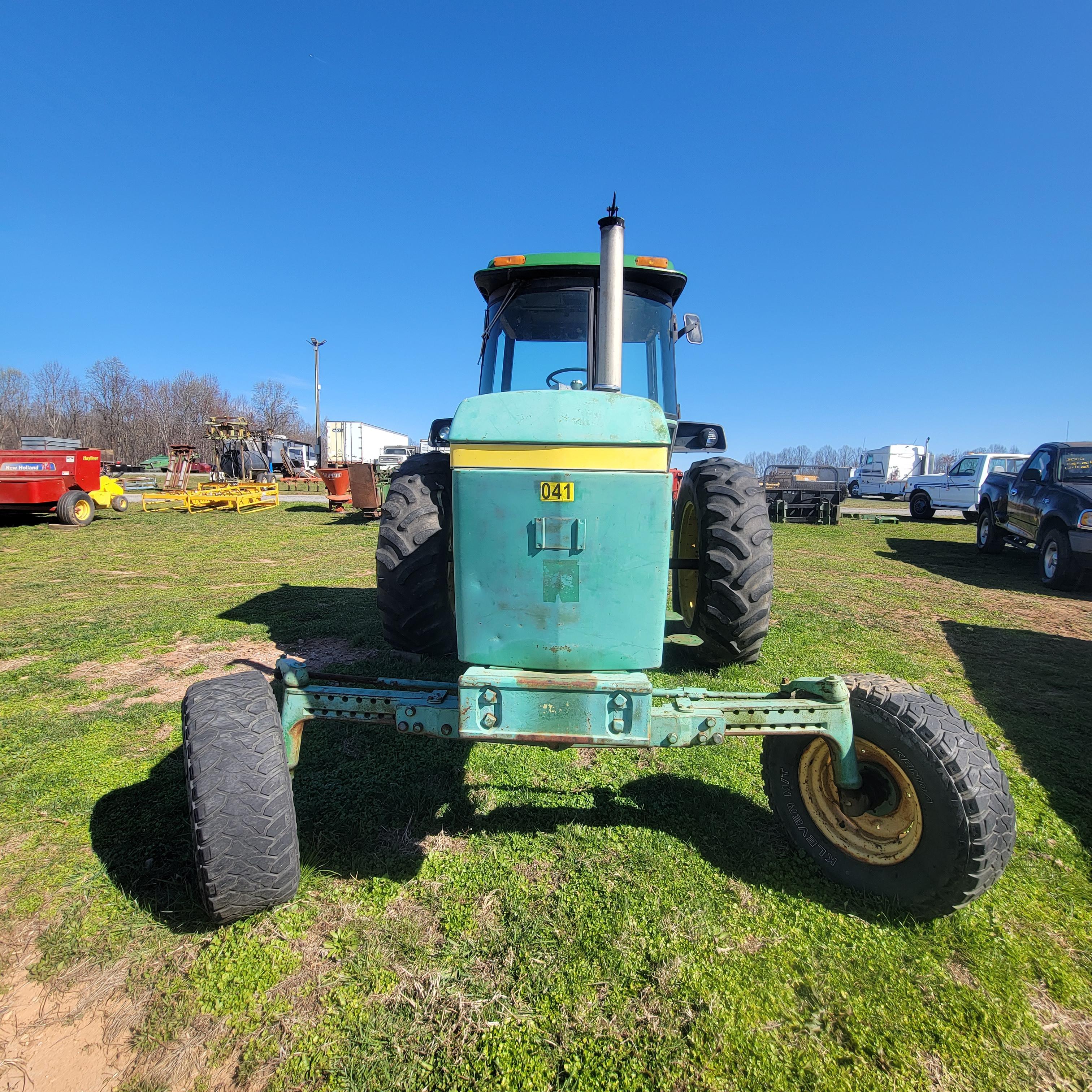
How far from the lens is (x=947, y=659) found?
486 cm

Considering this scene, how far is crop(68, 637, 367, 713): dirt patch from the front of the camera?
12.8 ft

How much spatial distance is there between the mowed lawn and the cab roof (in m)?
2.55

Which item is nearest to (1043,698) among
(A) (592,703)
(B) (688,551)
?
(B) (688,551)

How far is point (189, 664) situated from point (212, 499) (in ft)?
43.2

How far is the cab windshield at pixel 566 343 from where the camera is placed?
3.77 meters

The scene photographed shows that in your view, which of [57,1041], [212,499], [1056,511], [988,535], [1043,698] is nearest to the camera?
[57,1041]

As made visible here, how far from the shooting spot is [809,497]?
16.2 meters

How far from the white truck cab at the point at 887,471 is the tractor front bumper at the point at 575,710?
A: 28900 mm

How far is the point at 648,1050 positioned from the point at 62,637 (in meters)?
5.32

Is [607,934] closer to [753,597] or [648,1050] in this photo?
[648,1050]

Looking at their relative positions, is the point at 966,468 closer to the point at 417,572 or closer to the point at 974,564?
the point at 974,564

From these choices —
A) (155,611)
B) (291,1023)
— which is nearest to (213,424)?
(155,611)

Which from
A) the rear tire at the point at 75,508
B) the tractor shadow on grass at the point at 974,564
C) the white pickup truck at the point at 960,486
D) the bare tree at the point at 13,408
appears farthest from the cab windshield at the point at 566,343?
the bare tree at the point at 13,408

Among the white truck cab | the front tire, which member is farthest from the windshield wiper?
the white truck cab
